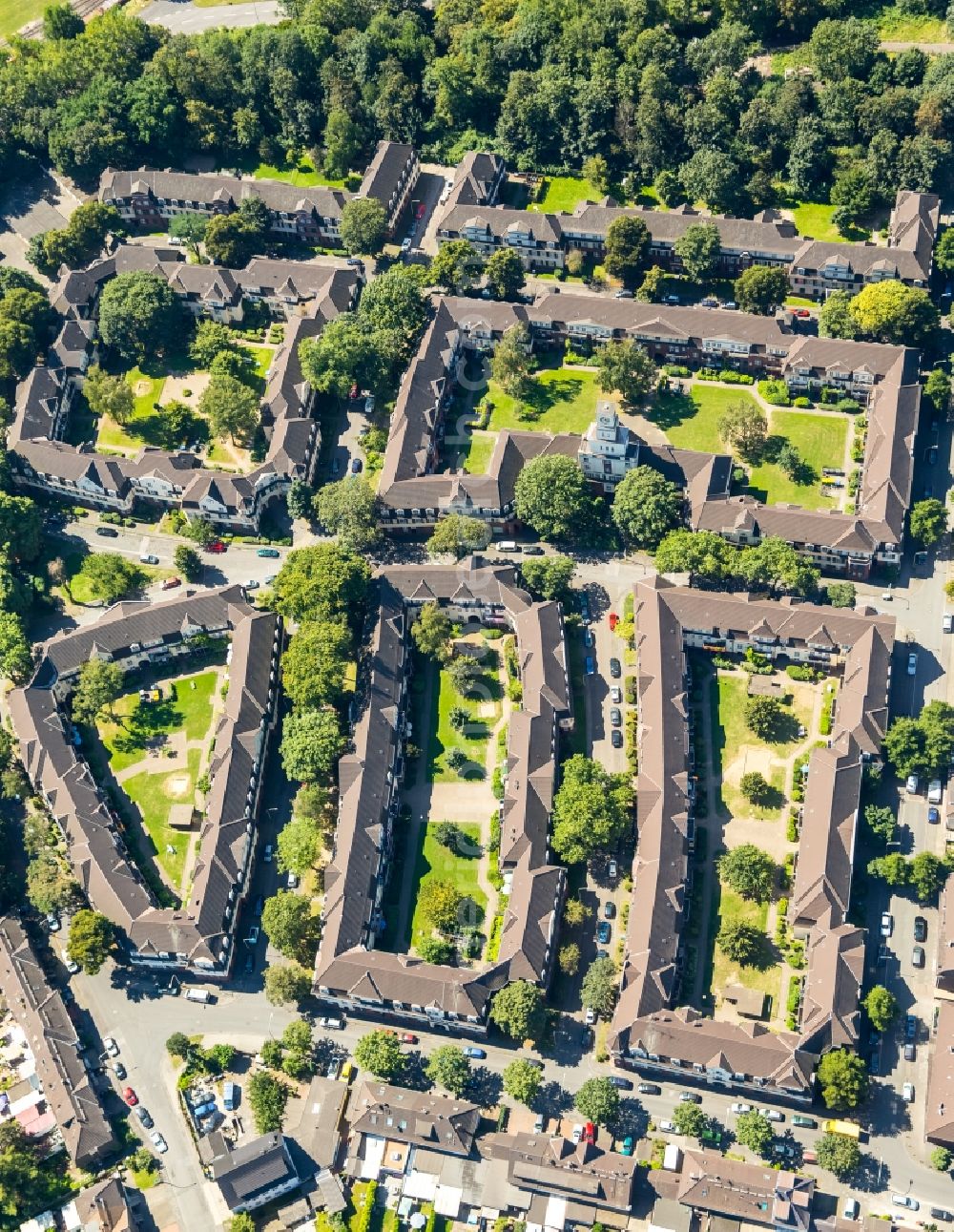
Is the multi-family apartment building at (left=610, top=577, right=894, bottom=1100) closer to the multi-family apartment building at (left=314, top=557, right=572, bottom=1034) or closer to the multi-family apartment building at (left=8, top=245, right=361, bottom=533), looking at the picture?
the multi-family apartment building at (left=314, top=557, right=572, bottom=1034)

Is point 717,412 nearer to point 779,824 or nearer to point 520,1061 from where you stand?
point 779,824

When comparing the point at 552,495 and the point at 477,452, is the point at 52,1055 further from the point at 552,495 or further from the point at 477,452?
the point at 477,452

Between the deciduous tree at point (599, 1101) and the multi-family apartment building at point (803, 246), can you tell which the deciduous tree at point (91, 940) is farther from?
the multi-family apartment building at point (803, 246)

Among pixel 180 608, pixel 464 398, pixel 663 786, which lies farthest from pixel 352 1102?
pixel 464 398

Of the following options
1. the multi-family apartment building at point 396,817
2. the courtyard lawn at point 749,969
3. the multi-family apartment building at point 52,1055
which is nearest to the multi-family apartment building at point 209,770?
the multi-family apartment building at point 52,1055

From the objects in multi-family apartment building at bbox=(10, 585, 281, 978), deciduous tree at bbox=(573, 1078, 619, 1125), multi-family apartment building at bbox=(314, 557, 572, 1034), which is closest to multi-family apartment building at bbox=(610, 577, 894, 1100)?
deciduous tree at bbox=(573, 1078, 619, 1125)

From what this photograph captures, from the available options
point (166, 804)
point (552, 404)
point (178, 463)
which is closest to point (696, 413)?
point (552, 404)
